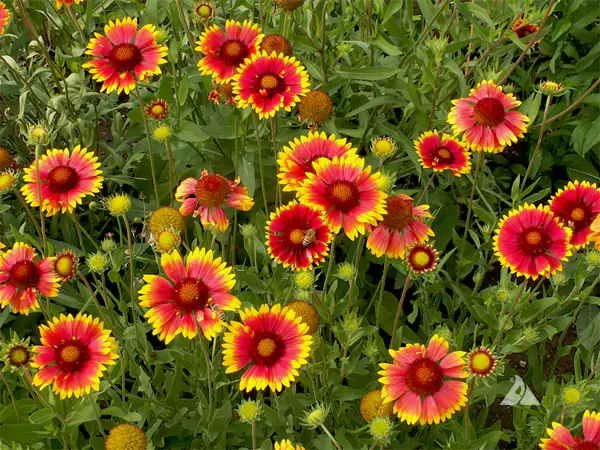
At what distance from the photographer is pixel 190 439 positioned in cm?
180

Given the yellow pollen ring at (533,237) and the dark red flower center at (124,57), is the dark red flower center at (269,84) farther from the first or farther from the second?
the yellow pollen ring at (533,237)

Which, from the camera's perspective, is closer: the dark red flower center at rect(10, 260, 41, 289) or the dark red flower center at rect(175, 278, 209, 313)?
the dark red flower center at rect(175, 278, 209, 313)

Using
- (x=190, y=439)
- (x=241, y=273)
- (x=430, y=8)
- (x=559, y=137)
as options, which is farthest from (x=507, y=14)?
(x=190, y=439)

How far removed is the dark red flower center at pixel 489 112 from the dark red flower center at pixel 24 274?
1139 millimetres

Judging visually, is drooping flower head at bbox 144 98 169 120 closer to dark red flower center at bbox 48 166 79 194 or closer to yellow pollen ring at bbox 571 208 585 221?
dark red flower center at bbox 48 166 79 194

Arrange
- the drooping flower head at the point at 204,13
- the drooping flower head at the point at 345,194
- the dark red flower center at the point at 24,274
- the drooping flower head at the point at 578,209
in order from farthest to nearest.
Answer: the drooping flower head at the point at 204,13 → the drooping flower head at the point at 578,209 → the dark red flower center at the point at 24,274 → the drooping flower head at the point at 345,194

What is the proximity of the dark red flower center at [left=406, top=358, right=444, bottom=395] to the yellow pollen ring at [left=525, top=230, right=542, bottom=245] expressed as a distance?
0.36 metres

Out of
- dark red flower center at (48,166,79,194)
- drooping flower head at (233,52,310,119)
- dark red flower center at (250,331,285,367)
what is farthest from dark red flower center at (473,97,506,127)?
dark red flower center at (48,166,79,194)

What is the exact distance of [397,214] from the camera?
1.38m

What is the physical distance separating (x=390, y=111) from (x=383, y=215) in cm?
122

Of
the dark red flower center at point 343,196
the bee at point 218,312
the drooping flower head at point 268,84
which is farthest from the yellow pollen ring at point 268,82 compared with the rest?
the bee at point 218,312

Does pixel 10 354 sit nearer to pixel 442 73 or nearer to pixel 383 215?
pixel 383 215

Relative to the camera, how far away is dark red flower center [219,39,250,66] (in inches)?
66.3

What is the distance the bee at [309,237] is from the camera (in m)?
1.33
